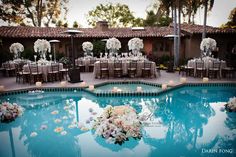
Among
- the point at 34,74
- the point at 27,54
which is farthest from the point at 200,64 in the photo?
the point at 27,54

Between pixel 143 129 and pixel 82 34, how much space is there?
1296cm

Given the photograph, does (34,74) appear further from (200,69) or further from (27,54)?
(200,69)

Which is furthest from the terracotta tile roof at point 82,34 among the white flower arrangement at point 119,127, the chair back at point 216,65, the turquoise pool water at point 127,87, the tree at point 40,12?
the white flower arrangement at point 119,127

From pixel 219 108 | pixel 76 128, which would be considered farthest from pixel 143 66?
pixel 76 128

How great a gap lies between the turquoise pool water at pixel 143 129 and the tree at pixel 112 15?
20990 mm

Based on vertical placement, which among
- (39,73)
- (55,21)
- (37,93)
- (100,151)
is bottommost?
(100,151)

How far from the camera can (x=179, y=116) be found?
6016mm

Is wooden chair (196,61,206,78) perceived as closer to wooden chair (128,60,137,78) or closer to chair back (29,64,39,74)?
wooden chair (128,60,137,78)

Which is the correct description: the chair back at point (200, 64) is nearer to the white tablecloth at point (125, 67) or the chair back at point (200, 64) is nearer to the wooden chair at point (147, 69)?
the white tablecloth at point (125, 67)

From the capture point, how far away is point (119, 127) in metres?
2.93

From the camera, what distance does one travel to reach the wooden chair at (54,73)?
10.2 meters

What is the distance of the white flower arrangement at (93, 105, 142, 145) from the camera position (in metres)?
2.88

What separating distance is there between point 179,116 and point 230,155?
244 cm

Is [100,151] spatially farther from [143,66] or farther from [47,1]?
[47,1]
